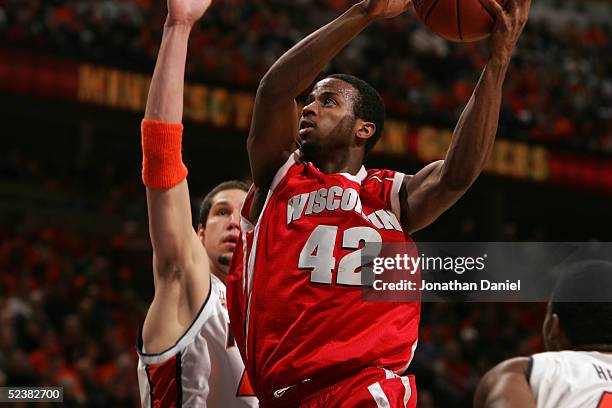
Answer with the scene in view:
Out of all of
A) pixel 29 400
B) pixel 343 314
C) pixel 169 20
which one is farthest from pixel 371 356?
pixel 29 400

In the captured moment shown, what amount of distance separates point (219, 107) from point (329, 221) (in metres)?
10.1

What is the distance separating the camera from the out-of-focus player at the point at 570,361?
260 cm

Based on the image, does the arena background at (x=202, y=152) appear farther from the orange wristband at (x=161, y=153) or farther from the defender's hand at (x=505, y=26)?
the defender's hand at (x=505, y=26)

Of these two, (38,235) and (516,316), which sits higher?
(38,235)

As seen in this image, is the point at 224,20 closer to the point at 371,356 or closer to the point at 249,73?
the point at 249,73

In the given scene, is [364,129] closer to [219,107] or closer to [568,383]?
[568,383]

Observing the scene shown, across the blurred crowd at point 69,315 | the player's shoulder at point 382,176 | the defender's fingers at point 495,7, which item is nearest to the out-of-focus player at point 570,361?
the player's shoulder at point 382,176

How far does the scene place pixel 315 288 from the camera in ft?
8.89

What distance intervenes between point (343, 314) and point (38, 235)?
370 inches

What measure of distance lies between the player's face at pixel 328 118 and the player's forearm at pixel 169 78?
0.45 m

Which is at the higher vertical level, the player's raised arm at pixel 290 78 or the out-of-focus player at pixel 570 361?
the player's raised arm at pixel 290 78

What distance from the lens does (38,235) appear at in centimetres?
1144

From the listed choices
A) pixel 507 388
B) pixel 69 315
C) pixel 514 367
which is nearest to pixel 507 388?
pixel 507 388

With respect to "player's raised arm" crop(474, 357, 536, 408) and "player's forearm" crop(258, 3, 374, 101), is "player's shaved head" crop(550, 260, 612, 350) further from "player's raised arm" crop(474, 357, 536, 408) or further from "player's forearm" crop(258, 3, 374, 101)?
"player's forearm" crop(258, 3, 374, 101)
